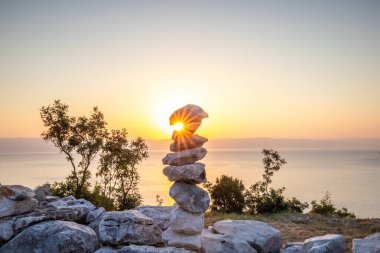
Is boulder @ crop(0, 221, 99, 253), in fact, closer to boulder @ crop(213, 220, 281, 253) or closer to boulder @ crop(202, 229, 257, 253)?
boulder @ crop(202, 229, 257, 253)

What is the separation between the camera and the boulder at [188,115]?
17.1 metres

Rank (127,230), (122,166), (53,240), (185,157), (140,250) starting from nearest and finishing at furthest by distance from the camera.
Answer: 1. (140,250)
2. (53,240)
3. (127,230)
4. (185,157)
5. (122,166)

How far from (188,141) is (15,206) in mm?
9620

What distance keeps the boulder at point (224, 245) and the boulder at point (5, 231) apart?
905cm

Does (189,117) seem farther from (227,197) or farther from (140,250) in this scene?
(227,197)

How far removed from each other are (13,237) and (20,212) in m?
2.63

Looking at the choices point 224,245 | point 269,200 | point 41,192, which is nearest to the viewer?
point 224,245

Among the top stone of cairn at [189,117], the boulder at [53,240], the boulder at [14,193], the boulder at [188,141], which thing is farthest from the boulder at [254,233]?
the boulder at [14,193]

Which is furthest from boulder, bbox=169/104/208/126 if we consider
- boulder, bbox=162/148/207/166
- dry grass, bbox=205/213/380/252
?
dry grass, bbox=205/213/380/252

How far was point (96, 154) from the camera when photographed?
122 feet

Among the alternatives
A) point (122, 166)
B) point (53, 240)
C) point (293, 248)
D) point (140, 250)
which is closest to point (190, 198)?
point (140, 250)

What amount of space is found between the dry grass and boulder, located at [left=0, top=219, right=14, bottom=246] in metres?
12.2

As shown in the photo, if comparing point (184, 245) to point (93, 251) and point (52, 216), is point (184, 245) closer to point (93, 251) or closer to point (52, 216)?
point (93, 251)

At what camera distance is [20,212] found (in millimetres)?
18250
